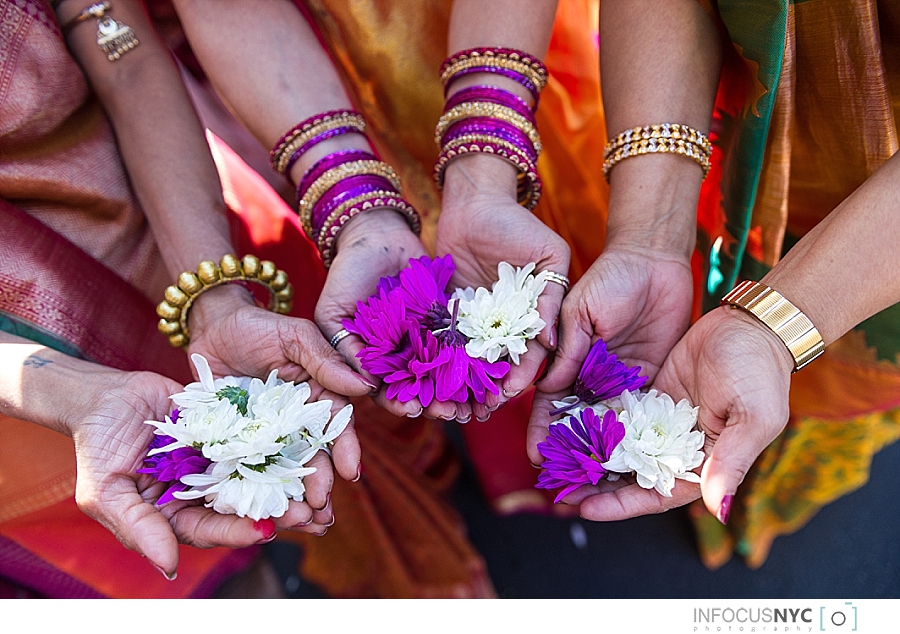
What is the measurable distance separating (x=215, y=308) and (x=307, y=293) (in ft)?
1.02

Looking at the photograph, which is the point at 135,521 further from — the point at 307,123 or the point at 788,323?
the point at 788,323

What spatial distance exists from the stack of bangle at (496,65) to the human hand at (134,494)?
804 mm

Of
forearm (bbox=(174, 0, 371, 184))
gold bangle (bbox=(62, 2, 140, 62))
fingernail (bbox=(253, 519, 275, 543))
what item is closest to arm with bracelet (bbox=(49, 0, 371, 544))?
gold bangle (bbox=(62, 2, 140, 62))

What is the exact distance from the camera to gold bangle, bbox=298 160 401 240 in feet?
4.21

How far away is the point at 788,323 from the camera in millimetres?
953

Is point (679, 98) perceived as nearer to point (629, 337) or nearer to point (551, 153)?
point (551, 153)

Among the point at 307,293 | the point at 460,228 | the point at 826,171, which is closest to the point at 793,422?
the point at 826,171

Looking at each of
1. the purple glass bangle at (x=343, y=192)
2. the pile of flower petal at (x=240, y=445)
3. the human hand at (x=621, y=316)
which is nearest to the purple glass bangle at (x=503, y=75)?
the purple glass bangle at (x=343, y=192)

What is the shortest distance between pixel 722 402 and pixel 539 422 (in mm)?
299

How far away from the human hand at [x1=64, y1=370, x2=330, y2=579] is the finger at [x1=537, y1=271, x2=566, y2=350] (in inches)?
16.6

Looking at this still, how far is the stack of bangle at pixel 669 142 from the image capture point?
118 centimetres

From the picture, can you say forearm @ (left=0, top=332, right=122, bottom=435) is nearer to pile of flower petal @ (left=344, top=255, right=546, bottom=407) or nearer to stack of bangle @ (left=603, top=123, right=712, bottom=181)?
pile of flower petal @ (left=344, top=255, right=546, bottom=407)

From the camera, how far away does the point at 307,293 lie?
4.99 feet
